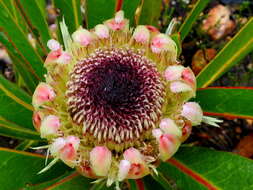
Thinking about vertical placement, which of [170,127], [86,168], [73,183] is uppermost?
[170,127]

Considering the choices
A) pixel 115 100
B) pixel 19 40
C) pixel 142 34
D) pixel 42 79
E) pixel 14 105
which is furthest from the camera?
pixel 42 79

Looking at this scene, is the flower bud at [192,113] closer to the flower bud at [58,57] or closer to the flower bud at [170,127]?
the flower bud at [170,127]

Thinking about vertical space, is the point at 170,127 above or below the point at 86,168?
above

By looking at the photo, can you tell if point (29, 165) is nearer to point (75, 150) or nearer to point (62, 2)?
point (75, 150)

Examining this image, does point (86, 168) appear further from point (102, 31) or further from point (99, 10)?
point (99, 10)


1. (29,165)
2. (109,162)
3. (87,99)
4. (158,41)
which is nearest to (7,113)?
(29,165)

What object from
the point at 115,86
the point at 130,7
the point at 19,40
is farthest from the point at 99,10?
the point at 115,86
